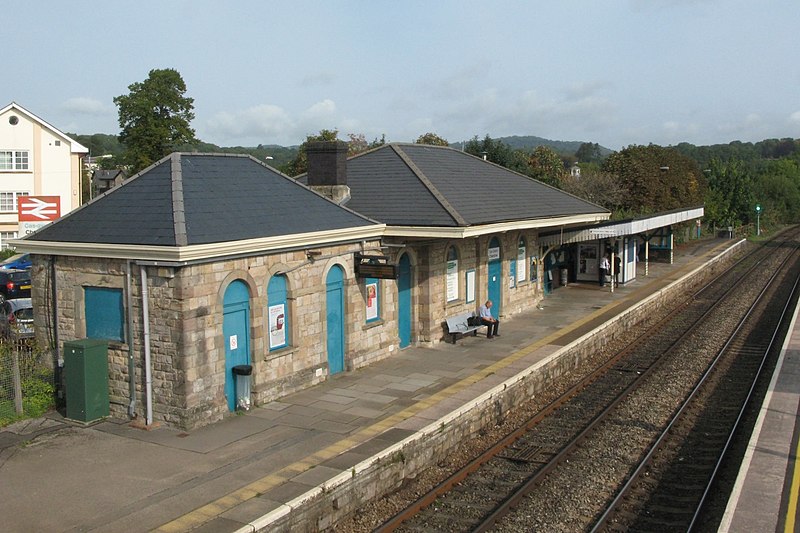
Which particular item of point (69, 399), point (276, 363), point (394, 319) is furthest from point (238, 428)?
point (394, 319)

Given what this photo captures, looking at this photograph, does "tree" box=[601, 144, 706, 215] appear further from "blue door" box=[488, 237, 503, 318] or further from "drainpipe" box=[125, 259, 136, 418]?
"drainpipe" box=[125, 259, 136, 418]


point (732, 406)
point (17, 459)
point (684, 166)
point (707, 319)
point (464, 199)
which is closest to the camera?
point (17, 459)

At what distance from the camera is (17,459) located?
391 inches

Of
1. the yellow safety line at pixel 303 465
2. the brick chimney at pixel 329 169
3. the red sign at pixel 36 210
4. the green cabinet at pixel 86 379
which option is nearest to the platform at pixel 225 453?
the yellow safety line at pixel 303 465

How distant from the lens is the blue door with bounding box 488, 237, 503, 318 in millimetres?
20422

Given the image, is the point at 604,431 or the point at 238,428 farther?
the point at 604,431

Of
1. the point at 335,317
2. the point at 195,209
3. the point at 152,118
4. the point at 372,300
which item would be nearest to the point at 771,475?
the point at 335,317

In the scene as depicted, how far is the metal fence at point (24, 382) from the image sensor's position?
11609 millimetres

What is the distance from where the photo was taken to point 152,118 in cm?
5578

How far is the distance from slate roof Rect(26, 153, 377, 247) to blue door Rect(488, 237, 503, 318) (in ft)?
22.0

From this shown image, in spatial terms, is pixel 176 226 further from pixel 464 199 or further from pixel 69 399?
pixel 464 199

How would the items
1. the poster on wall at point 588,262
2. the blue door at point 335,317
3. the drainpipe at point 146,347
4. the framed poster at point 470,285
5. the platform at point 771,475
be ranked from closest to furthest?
the platform at point 771,475
the drainpipe at point 146,347
the blue door at point 335,317
the framed poster at point 470,285
the poster on wall at point 588,262

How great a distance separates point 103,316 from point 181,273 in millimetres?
2144

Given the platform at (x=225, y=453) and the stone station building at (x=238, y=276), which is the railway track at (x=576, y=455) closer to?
the platform at (x=225, y=453)
